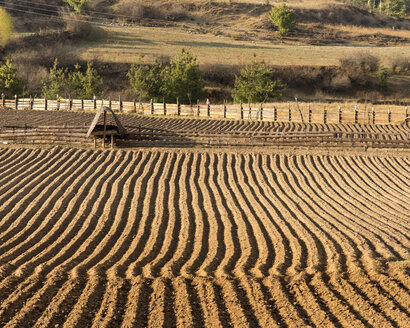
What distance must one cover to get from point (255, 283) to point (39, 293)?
337 cm

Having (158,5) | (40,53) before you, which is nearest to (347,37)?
(158,5)

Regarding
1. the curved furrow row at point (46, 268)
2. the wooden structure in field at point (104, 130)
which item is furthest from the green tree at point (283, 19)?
the curved furrow row at point (46, 268)

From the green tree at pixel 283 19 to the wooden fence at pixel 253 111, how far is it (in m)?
→ 42.1

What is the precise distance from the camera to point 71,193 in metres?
15.2

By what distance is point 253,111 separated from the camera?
37.0 metres

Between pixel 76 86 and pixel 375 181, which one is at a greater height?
pixel 375 181

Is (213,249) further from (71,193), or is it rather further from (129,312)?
(71,193)

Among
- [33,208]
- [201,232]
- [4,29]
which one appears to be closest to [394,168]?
[201,232]

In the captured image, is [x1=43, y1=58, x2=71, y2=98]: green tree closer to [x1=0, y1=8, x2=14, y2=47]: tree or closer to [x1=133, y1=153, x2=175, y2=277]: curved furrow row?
[x1=0, y1=8, x2=14, y2=47]: tree

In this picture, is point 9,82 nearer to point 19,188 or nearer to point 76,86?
point 76,86

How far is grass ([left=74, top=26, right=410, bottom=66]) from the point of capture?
2571 inches

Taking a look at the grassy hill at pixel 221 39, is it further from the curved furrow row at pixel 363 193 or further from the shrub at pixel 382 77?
the curved furrow row at pixel 363 193

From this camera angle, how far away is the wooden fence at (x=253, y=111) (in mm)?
35366

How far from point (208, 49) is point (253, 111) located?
116ft
